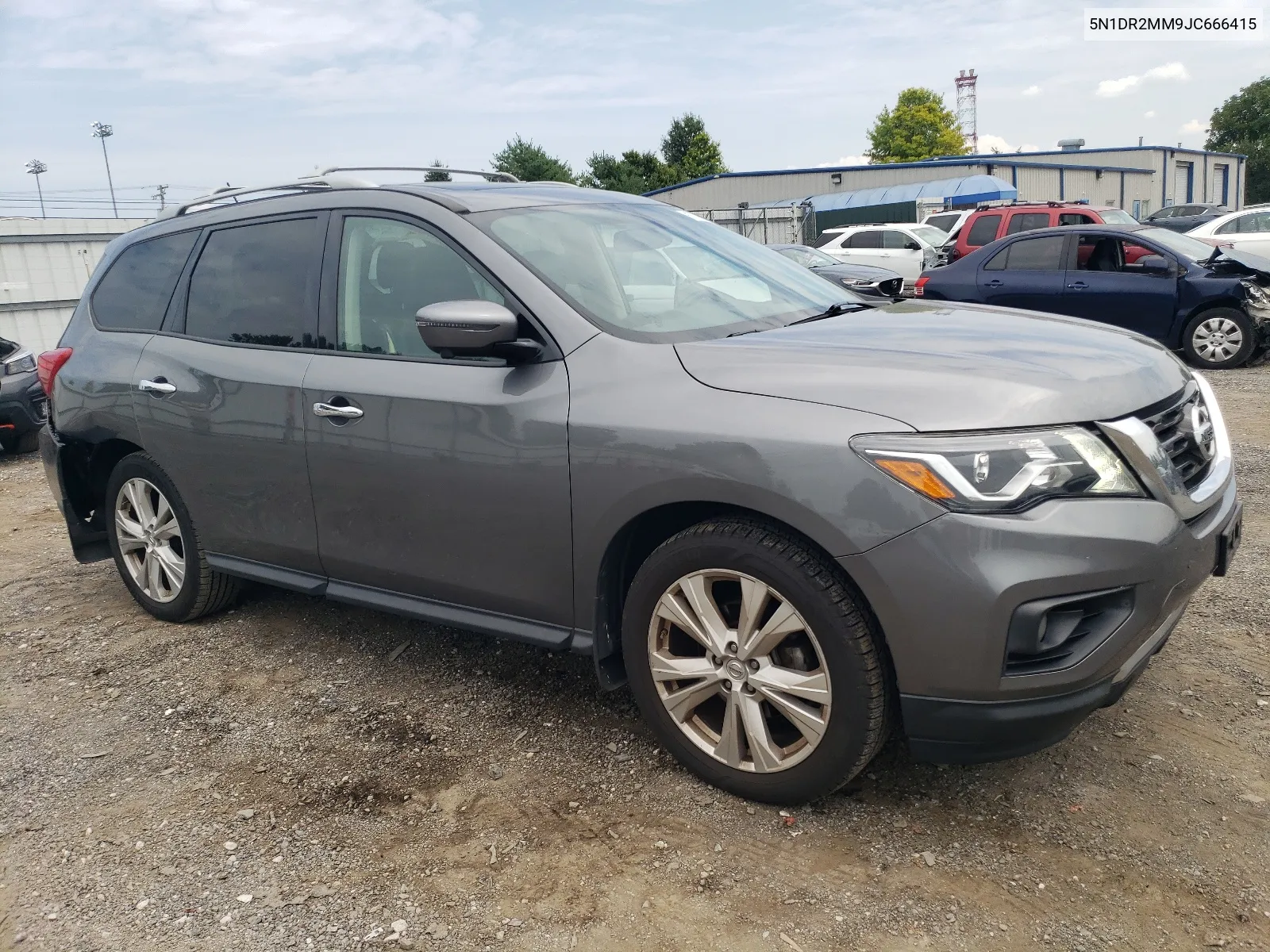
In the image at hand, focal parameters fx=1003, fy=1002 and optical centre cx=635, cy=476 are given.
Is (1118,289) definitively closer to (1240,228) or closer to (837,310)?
(1240,228)

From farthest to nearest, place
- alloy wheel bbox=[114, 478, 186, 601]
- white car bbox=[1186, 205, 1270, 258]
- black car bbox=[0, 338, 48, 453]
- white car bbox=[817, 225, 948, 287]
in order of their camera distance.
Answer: white car bbox=[817, 225, 948, 287] → white car bbox=[1186, 205, 1270, 258] → black car bbox=[0, 338, 48, 453] → alloy wheel bbox=[114, 478, 186, 601]

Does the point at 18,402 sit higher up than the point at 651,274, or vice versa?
the point at 651,274

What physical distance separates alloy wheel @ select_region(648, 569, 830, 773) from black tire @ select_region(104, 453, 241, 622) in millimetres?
2380

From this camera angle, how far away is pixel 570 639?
3059 millimetres

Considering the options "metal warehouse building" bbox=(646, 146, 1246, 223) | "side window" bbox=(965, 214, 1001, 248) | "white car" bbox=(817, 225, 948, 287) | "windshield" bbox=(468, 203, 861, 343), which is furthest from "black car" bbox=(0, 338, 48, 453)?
"metal warehouse building" bbox=(646, 146, 1246, 223)

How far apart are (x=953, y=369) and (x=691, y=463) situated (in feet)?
2.32

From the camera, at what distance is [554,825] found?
2.83 meters

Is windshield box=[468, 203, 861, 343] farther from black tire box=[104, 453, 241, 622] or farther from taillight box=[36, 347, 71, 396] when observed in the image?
taillight box=[36, 347, 71, 396]

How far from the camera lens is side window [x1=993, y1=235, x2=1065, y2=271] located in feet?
35.5

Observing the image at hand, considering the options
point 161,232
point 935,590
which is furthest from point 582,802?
point 161,232

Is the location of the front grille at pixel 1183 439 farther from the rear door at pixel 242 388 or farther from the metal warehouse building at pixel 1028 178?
the metal warehouse building at pixel 1028 178

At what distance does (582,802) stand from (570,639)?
1.56 feet

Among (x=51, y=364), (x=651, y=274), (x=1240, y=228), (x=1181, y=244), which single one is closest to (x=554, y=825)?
(x=651, y=274)

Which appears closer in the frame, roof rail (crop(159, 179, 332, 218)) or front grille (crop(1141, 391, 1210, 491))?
front grille (crop(1141, 391, 1210, 491))
